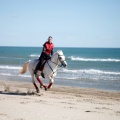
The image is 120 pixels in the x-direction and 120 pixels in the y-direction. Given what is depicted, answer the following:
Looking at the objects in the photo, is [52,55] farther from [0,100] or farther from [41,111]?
[41,111]

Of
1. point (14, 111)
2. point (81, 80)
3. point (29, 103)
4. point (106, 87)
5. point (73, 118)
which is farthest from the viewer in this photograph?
point (81, 80)

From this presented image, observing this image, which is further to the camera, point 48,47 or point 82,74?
point 82,74

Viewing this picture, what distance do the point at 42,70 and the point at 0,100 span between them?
120 inches

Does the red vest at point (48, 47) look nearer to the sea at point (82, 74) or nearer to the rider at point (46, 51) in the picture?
the rider at point (46, 51)

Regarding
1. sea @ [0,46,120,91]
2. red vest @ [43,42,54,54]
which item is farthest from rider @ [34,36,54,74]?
sea @ [0,46,120,91]

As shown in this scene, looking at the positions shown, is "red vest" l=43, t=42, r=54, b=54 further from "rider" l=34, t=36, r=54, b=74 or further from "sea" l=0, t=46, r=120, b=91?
"sea" l=0, t=46, r=120, b=91

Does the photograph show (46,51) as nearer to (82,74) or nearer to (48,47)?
(48,47)

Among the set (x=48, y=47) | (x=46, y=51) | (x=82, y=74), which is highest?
(x=48, y=47)

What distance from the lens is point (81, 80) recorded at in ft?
62.7

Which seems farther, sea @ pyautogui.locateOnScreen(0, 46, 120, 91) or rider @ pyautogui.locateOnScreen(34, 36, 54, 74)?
sea @ pyautogui.locateOnScreen(0, 46, 120, 91)

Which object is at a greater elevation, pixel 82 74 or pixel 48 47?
pixel 48 47

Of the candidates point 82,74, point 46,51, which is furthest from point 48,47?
point 82,74

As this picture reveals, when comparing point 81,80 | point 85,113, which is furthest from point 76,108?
point 81,80

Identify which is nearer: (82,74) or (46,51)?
(46,51)
